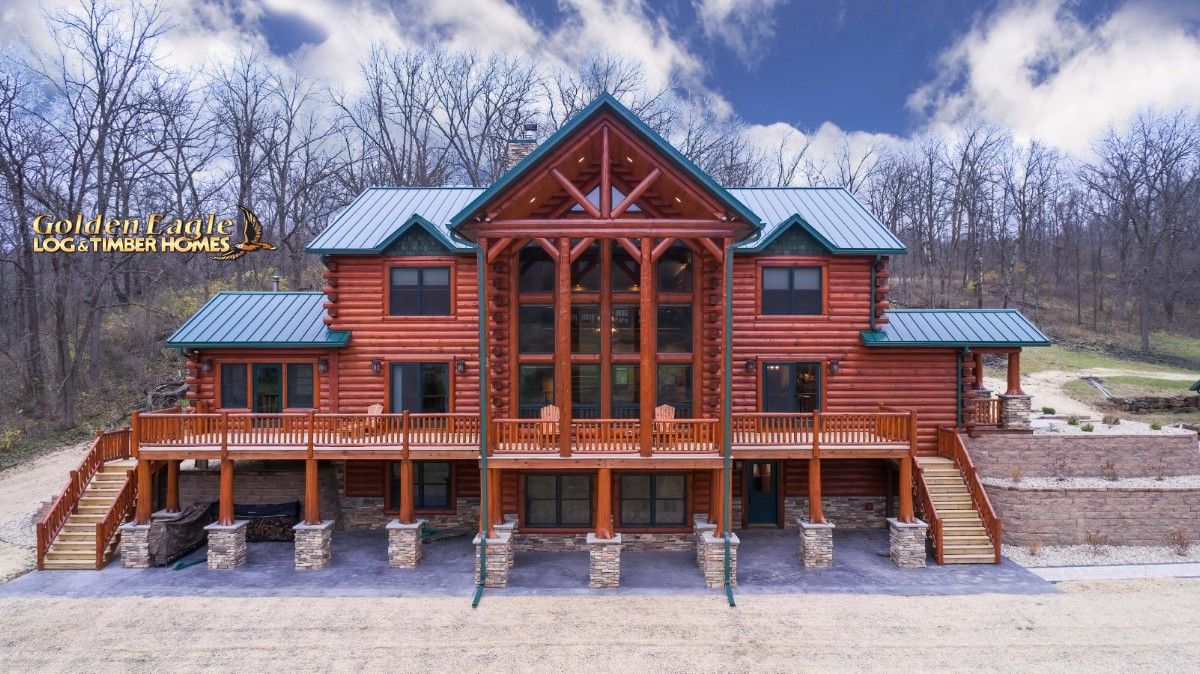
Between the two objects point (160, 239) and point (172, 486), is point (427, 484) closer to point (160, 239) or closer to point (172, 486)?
point (172, 486)

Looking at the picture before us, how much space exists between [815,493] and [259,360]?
15.6 meters

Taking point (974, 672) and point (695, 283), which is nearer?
point (974, 672)

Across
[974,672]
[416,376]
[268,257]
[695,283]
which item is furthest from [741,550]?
[268,257]

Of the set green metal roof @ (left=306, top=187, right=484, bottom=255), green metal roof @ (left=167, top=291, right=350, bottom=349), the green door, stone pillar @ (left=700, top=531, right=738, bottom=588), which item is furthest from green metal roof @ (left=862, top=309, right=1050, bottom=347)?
the green door

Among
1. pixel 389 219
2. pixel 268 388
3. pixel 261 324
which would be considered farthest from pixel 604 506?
pixel 261 324

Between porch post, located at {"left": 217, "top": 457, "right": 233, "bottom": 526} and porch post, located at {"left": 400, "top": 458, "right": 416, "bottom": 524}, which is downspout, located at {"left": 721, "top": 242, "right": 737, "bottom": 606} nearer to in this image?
porch post, located at {"left": 400, "top": 458, "right": 416, "bottom": 524}

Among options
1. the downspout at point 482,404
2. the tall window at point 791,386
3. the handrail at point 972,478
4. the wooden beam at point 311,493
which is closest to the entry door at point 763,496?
the tall window at point 791,386

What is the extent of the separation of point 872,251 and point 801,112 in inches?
1062

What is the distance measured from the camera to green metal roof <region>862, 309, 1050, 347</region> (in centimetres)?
1533

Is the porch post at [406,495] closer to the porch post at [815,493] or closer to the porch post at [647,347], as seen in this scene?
the porch post at [647,347]

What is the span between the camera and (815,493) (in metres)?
13.5

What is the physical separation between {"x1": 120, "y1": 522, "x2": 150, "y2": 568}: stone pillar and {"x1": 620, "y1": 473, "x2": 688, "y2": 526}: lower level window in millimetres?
11725

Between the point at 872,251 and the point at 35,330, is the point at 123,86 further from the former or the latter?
the point at 872,251

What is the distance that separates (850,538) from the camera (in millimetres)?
15164
